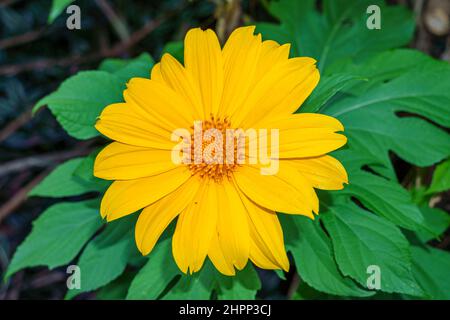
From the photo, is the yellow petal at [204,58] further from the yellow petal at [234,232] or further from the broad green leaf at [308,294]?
the broad green leaf at [308,294]

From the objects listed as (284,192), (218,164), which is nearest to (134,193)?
(218,164)

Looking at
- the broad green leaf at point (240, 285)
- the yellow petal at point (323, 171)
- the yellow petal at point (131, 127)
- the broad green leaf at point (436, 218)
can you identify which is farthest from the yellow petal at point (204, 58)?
the broad green leaf at point (436, 218)

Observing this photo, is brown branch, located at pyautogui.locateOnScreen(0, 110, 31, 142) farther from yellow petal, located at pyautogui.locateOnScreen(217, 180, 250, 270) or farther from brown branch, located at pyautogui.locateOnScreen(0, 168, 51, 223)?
yellow petal, located at pyautogui.locateOnScreen(217, 180, 250, 270)

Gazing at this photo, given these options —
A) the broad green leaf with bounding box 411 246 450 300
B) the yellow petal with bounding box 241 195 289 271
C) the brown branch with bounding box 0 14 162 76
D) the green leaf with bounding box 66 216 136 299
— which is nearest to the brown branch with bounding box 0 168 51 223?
the brown branch with bounding box 0 14 162 76

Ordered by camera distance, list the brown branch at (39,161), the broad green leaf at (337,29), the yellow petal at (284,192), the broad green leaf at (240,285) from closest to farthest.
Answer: the yellow petal at (284,192)
the broad green leaf at (240,285)
the broad green leaf at (337,29)
the brown branch at (39,161)

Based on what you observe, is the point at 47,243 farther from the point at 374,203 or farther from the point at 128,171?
the point at 374,203

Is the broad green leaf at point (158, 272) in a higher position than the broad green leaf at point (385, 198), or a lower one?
lower
